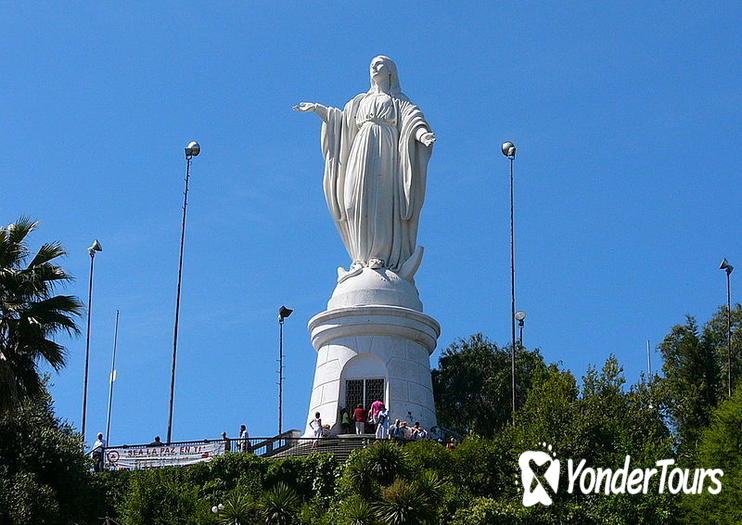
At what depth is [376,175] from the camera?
46.1 m

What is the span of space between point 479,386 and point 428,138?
438 inches

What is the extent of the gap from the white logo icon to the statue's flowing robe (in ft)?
37.6

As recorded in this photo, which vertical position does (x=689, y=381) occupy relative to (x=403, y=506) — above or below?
above

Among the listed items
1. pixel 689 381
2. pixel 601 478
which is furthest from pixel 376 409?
pixel 689 381

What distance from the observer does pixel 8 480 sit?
34.6 metres

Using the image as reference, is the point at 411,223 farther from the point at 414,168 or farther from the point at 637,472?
the point at 637,472

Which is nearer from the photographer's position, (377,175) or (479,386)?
(377,175)

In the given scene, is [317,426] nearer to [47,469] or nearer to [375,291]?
[375,291]

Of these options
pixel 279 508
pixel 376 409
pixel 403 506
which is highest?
pixel 376 409

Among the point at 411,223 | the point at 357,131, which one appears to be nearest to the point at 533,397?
the point at 411,223

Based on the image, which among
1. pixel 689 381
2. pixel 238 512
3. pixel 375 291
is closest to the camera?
pixel 238 512

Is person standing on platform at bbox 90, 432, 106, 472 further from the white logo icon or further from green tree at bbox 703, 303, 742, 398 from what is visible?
green tree at bbox 703, 303, 742, 398

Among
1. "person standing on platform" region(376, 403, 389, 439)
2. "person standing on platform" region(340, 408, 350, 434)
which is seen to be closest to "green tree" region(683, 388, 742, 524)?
"person standing on platform" region(376, 403, 389, 439)

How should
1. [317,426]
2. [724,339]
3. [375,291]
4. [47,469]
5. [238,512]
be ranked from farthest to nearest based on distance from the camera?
[724,339] < [375,291] < [317,426] < [47,469] < [238,512]
